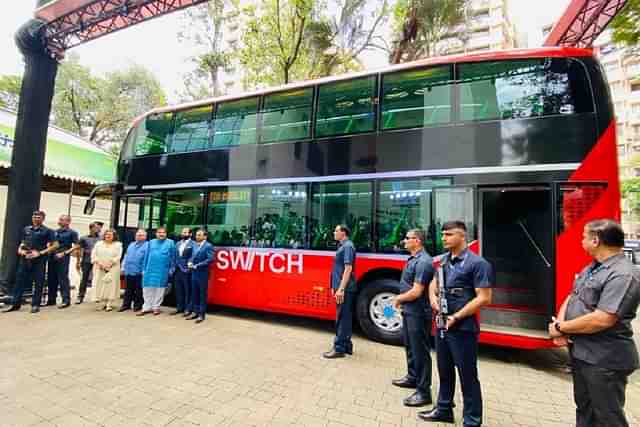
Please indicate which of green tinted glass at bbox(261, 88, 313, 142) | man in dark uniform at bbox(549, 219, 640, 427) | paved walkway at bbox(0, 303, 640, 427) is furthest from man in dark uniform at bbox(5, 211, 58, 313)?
man in dark uniform at bbox(549, 219, 640, 427)

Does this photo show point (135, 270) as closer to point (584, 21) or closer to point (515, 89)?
point (515, 89)

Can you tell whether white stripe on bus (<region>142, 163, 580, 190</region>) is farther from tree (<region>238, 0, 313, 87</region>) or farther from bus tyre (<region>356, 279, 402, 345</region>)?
tree (<region>238, 0, 313, 87</region>)

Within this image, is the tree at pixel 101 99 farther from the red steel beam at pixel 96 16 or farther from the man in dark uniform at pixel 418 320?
the man in dark uniform at pixel 418 320

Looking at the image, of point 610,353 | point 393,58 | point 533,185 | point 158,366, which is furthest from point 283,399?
point 393,58

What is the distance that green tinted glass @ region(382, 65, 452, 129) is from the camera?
4.69 meters

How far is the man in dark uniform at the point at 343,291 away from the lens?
4.07 m

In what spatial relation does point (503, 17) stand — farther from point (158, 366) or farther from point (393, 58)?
point (158, 366)

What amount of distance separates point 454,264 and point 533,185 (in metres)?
2.32

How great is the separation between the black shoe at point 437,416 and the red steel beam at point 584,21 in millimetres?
8647

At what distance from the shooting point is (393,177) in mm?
4805

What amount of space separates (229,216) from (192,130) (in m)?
2.06

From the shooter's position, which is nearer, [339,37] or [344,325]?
[344,325]

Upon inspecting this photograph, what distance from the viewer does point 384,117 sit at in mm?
5020

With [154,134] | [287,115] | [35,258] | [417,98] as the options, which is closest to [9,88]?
[154,134]
